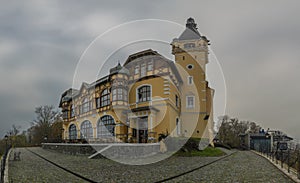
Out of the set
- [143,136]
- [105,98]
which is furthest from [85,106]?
[143,136]

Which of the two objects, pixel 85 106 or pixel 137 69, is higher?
pixel 137 69

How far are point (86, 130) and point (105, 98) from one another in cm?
475

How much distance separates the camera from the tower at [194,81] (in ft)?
88.6

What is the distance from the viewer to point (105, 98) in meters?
25.8

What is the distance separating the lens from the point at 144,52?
76.3ft

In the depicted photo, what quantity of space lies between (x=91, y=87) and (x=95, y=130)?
4067 millimetres

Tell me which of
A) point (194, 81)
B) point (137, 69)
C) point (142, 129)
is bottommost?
point (142, 129)

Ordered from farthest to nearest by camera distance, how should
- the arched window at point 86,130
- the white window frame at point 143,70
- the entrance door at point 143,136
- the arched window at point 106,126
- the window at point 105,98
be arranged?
the arched window at point 86,130 < the window at point 105,98 < the arched window at point 106,126 < the white window frame at point 143,70 < the entrance door at point 143,136

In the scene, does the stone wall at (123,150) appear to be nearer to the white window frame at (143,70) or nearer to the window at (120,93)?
the window at (120,93)

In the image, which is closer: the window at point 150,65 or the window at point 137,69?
the window at point 150,65

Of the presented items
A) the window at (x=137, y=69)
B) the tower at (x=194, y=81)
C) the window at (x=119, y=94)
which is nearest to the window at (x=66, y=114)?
the window at (x=119, y=94)

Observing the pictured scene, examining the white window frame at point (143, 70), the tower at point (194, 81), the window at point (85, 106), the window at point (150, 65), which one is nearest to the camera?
the window at point (150, 65)

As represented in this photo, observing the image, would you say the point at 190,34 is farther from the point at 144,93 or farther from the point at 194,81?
the point at 144,93

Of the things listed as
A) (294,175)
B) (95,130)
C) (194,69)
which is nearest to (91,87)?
(95,130)
